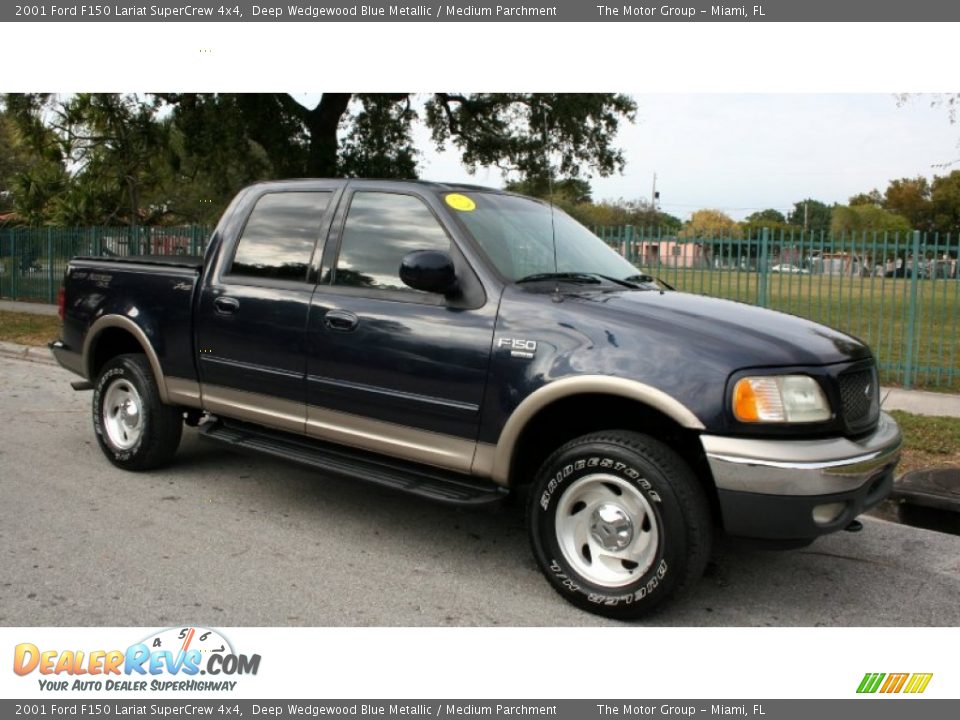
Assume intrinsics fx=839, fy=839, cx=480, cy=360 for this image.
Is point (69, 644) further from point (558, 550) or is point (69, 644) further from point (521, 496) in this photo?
point (521, 496)

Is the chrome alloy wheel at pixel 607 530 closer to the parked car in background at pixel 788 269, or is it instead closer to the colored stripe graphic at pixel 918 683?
the colored stripe graphic at pixel 918 683

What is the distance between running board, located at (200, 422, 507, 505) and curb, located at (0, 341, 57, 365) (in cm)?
789

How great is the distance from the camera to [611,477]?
3658mm

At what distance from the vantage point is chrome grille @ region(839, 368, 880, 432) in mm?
3662

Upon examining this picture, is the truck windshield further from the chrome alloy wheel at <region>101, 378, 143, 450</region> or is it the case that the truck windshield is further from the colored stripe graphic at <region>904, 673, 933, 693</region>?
the chrome alloy wheel at <region>101, 378, 143, 450</region>

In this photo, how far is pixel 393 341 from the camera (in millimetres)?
4277

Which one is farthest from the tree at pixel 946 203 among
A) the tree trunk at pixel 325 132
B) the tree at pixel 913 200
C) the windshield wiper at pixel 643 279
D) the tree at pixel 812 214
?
the windshield wiper at pixel 643 279

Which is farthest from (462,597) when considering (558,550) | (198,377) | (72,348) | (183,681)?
(72,348)

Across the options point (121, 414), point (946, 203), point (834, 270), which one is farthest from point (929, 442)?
point (946, 203)

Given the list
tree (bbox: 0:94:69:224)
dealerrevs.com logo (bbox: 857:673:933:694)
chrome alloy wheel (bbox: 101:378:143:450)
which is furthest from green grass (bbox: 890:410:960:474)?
tree (bbox: 0:94:69:224)

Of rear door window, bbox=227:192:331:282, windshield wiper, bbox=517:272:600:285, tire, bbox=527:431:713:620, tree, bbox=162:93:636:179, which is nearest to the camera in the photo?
tire, bbox=527:431:713:620

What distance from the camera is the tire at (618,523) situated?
11.5ft

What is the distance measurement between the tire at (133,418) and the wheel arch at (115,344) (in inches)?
3.8

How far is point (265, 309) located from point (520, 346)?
1737 millimetres
